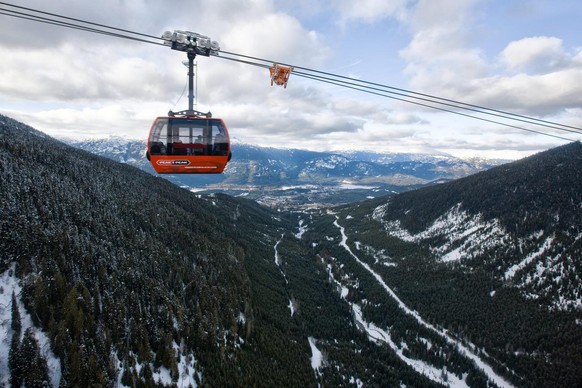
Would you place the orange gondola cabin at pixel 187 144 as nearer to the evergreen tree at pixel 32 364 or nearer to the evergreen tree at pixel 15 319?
the evergreen tree at pixel 32 364

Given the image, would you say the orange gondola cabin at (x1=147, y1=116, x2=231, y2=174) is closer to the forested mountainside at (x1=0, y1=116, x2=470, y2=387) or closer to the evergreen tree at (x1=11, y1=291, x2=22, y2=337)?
the forested mountainside at (x1=0, y1=116, x2=470, y2=387)

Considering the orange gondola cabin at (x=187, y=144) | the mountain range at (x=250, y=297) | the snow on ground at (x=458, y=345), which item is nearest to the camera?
the orange gondola cabin at (x=187, y=144)

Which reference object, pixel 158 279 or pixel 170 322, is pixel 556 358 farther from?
pixel 158 279

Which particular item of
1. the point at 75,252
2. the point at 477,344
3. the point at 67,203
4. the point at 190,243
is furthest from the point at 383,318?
the point at 67,203

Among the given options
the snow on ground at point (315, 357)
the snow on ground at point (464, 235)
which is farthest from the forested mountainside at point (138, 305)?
the snow on ground at point (464, 235)

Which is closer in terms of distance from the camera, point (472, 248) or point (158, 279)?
point (158, 279)

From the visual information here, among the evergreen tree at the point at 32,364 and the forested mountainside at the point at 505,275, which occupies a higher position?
the evergreen tree at the point at 32,364

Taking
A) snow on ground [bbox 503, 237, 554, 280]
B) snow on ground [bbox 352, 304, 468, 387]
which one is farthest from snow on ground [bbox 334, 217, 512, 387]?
snow on ground [bbox 503, 237, 554, 280]
